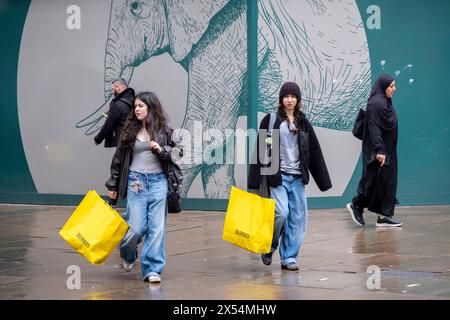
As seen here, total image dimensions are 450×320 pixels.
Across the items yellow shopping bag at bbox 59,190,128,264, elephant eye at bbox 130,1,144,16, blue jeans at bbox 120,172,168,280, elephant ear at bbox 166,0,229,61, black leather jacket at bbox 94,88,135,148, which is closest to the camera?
yellow shopping bag at bbox 59,190,128,264

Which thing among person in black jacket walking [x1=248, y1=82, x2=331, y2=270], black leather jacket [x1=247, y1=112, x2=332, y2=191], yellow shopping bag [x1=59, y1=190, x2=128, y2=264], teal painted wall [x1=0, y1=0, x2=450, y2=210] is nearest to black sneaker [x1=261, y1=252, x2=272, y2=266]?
person in black jacket walking [x1=248, y1=82, x2=331, y2=270]

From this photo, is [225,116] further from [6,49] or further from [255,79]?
[6,49]

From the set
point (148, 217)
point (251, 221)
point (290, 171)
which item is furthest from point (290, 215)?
point (148, 217)

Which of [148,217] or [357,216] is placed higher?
[148,217]

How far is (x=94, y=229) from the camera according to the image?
8.13 m

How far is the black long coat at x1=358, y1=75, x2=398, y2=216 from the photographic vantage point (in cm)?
1230

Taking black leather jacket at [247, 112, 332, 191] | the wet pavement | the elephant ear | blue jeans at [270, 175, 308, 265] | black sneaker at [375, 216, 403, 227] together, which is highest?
the elephant ear

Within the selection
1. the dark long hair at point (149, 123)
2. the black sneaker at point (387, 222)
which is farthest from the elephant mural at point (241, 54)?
the dark long hair at point (149, 123)

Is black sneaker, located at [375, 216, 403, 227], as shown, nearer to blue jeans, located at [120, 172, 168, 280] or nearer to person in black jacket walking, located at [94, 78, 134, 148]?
person in black jacket walking, located at [94, 78, 134, 148]

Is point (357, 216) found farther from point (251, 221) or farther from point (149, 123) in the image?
point (149, 123)

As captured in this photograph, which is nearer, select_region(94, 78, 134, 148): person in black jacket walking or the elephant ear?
select_region(94, 78, 134, 148): person in black jacket walking

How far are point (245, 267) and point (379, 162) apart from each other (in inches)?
145

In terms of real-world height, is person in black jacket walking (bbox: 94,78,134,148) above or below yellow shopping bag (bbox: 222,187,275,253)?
above

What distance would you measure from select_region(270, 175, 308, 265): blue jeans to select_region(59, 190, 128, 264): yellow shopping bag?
1.71 m
